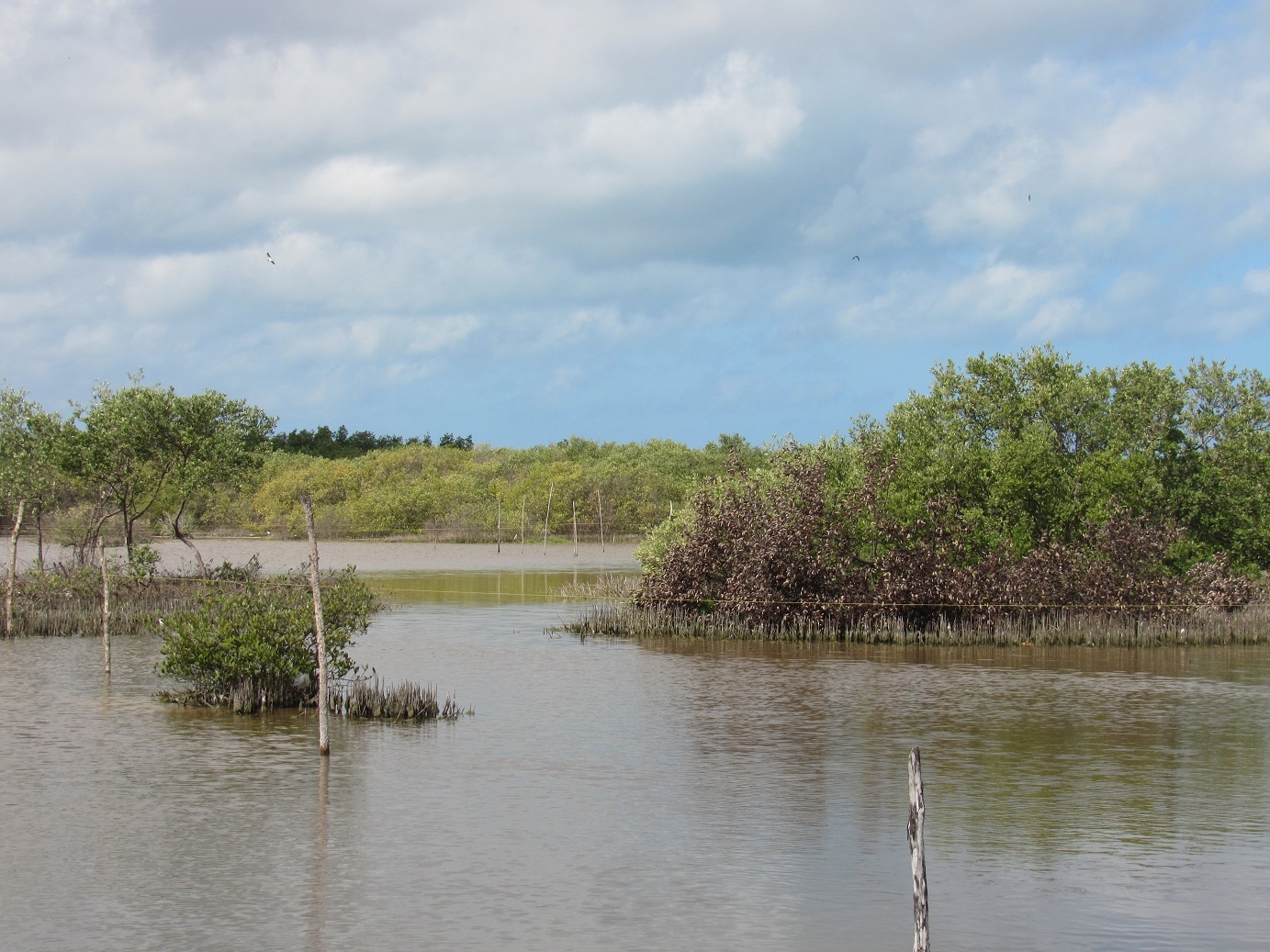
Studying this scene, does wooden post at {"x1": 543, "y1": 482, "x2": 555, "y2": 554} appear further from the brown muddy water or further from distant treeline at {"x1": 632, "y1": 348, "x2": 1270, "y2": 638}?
the brown muddy water

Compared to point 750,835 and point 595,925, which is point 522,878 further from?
point 750,835

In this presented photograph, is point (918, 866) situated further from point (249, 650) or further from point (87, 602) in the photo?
point (87, 602)

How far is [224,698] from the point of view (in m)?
16.3

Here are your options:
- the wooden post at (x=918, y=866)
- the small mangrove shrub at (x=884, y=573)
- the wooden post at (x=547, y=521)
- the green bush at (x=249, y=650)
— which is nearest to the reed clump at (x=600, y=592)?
the small mangrove shrub at (x=884, y=573)

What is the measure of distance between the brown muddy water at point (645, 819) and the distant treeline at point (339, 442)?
96.1 m

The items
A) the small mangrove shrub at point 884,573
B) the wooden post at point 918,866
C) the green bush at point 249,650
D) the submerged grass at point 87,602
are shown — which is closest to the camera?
the wooden post at point 918,866

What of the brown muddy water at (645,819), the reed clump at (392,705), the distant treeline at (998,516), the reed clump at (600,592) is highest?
the distant treeline at (998,516)

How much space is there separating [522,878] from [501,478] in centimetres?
7837

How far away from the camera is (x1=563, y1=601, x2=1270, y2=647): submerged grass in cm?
2512

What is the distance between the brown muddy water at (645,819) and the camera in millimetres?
8398

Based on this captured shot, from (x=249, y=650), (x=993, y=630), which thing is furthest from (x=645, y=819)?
(x=993, y=630)

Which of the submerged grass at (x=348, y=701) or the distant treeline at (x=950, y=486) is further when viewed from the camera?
the distant treeline at (x=950, y=486)

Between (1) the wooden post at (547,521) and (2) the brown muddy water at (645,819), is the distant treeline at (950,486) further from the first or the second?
(1) the wooden post at (547,521)

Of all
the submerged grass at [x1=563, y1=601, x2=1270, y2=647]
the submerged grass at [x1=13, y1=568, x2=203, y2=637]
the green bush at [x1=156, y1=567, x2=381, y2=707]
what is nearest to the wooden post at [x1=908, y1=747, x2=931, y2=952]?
the green bush at [x1=156, y1=567, x2=381, y2=707]
